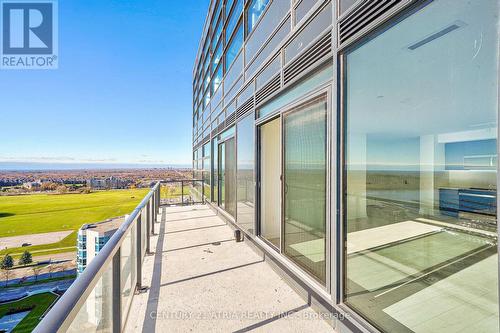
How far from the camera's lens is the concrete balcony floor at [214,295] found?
2.11 metres

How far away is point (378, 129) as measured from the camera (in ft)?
5.62

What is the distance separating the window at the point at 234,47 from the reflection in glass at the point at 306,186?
3176 millimetres

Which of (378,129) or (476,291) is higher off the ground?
(378,129)

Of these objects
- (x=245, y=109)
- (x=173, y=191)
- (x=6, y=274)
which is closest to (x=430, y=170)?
(x=245, y=109)

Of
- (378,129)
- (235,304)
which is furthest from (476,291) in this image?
(235,304)

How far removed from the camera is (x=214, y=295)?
2.59 metres

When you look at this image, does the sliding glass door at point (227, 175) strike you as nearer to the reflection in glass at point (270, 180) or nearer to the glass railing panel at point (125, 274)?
the reflection in glass at point (270, 180)

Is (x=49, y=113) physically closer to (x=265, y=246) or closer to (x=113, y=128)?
(x=113, y=128)

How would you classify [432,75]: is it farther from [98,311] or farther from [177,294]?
[177,294]

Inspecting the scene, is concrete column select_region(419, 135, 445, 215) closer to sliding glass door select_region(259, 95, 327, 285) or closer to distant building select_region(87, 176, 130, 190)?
sliding glass door select_region(259, 95, 327, 285)

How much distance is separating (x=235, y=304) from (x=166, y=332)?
719 millimetres

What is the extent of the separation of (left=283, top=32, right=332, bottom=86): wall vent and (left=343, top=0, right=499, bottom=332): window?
1.05 ft

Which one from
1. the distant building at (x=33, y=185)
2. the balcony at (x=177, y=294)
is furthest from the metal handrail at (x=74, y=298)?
the distant building at (x=33, y=185)

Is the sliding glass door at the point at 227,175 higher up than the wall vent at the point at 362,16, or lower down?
lower down
